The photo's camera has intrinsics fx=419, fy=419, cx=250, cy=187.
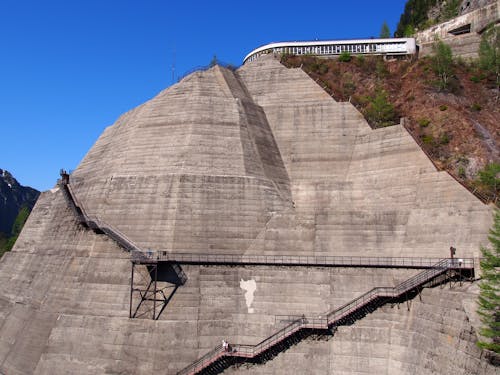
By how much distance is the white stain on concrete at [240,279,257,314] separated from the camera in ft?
97.7

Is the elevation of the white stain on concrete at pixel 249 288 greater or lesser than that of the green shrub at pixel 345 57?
lesser

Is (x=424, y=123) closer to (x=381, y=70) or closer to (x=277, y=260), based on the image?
(x=381, y=70)

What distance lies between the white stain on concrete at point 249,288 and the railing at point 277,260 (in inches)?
52.7

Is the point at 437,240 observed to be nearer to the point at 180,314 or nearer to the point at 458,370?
the point at 458,370

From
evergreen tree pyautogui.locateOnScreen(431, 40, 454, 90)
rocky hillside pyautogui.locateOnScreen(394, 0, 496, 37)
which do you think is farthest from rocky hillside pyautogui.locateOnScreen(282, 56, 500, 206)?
rocky hillside pyautogui.locateOnScreen(394, 0, 496, 37)

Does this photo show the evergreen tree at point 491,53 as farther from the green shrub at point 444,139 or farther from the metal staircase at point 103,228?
the metal staircase at point 103,228

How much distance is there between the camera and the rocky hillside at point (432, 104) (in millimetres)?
35625

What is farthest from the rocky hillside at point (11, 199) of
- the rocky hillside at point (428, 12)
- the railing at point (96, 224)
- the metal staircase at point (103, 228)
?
the rocky hillside at point (428, 12)

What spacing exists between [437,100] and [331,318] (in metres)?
27.0

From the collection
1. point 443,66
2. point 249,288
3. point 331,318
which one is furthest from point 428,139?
point 249,288

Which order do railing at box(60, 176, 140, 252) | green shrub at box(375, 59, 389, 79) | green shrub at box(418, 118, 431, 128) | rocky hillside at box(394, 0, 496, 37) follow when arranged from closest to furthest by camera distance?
railing at box(60, 176, 140, 252) < green shrub at box(418, 118, 431, 128) < green shrub at box(375, 59, 389, 79) < rocky hillside at box(394, 0, 496, 37)

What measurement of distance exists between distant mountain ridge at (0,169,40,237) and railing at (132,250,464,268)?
484ft

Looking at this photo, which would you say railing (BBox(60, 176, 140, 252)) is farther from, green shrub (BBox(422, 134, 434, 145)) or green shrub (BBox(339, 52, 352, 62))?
green shrub (BBox(339, 52, 352, 62))

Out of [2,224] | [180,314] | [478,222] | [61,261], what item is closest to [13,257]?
[61,261]
